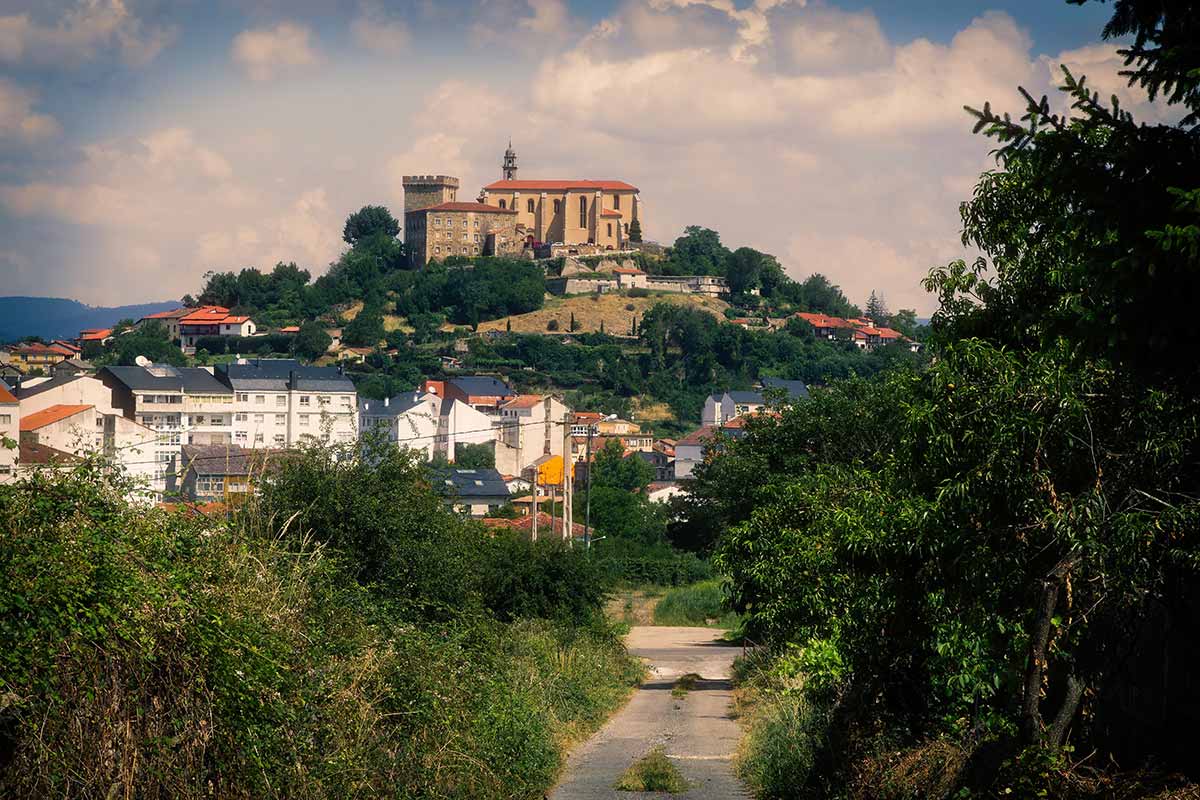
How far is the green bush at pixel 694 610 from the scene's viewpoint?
4666 cm

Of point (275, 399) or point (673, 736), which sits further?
point (275, 399)

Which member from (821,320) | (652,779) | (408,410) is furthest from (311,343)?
(652,779)

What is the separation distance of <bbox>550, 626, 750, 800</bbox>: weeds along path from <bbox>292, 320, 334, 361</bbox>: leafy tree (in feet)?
387

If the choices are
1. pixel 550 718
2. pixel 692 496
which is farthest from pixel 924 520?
pixel 692 496

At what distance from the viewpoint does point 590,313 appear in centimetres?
15438

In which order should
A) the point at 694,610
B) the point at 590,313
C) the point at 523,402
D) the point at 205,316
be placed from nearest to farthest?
the point at 694,610 < the point at 523,402 < the point at 590,313 < the point at 205,316

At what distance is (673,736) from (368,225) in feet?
562

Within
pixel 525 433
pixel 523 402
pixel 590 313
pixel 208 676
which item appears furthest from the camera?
pixel 590 313

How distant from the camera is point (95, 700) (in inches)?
286

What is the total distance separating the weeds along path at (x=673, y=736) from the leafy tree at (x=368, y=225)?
156134 mm

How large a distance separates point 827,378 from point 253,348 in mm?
133563

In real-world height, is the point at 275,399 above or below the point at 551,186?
below

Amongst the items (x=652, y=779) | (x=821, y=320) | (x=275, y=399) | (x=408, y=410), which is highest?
(x=821, y=320)

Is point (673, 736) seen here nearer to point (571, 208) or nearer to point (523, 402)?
point (523, 402)
